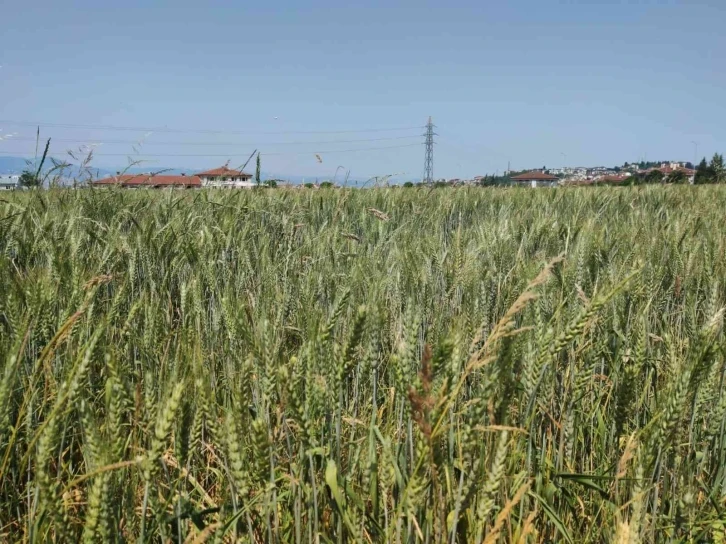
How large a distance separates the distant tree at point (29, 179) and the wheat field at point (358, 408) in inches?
37.3

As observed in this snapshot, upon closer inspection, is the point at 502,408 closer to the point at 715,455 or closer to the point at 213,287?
the point at 715,455

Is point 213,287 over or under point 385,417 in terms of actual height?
over

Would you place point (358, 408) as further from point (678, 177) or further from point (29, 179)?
point (678, 177)

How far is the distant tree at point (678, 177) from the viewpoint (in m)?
8.11

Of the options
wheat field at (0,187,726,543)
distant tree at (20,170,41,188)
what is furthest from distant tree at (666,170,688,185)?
distant tree at (20,170,41,188)

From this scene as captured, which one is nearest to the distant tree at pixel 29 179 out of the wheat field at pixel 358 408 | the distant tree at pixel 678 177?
the wheat field at pixel 358 408

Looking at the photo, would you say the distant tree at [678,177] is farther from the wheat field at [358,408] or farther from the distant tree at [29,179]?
the distant tree at [29,179]

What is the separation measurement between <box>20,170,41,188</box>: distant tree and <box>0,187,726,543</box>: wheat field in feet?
3.11

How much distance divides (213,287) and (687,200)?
504cm

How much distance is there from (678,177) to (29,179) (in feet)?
28.5

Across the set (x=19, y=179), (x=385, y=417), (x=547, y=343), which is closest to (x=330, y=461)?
(x=547, y=343)

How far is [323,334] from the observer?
843 millimetres

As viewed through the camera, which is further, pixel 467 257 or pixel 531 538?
pixel 467 257

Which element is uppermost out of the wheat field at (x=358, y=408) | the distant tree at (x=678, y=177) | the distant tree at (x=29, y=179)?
the distant tree at (x=678, y=177)
